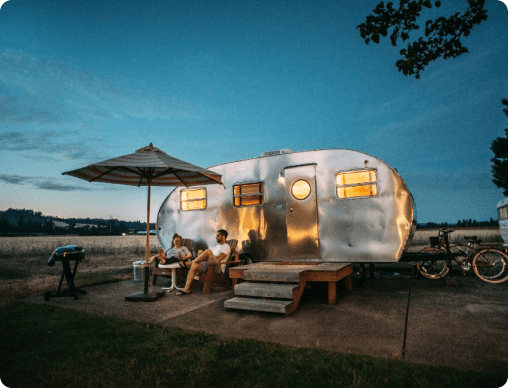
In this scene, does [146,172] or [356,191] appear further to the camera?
[356,191]

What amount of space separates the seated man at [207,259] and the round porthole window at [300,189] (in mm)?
1778

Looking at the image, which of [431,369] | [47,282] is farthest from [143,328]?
[47,282]

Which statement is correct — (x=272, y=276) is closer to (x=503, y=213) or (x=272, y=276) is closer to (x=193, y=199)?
(x=193, y=199)

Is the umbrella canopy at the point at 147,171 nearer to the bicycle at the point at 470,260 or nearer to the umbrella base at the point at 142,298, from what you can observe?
the umbrella base at the point at 142,298

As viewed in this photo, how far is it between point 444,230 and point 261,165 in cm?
438

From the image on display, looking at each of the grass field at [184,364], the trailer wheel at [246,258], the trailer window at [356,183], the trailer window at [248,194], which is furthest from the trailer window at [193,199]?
the grass field at [184,364]

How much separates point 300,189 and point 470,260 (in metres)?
4.15

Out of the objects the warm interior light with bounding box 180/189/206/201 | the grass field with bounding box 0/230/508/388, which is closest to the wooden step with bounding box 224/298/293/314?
the grass field with bounding box 0/230/508/388

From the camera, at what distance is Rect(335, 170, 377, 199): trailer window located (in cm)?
601

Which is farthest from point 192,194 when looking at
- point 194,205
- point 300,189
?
point 300,189

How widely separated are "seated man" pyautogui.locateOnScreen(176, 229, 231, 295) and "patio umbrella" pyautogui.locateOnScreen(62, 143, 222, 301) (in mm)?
638

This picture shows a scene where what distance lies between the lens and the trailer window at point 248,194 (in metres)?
7.01

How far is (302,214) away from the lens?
6.50 meters

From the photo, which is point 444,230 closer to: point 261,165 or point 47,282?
point 261,165
